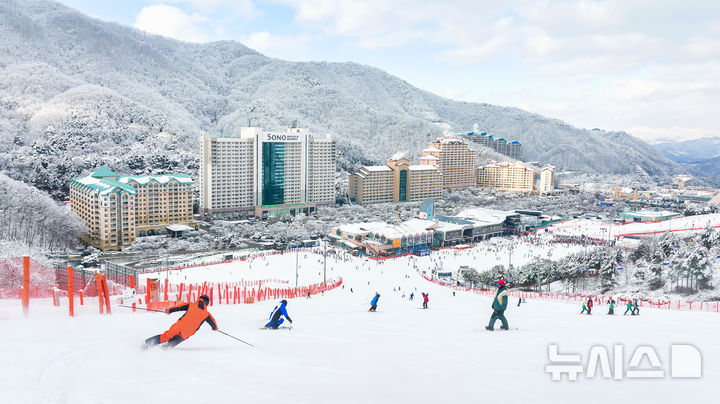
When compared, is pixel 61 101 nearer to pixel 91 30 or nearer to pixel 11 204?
pixel 11 204

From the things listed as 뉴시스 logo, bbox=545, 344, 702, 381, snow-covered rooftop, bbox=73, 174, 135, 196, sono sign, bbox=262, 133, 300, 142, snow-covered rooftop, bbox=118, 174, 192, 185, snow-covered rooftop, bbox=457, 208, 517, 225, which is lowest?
snow-covered rooftop, bbox=457, 208, 517, 225

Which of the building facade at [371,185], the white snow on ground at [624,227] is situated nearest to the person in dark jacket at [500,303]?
the white snow on ground at [624,227]

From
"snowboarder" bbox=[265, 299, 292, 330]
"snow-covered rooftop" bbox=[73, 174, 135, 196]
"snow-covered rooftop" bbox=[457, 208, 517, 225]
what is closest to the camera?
"snowboarder" bbox=[265, 299, 292, 330]

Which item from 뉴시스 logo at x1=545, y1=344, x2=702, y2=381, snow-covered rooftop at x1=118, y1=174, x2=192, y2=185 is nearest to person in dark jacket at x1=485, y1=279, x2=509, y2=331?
뉴시스 logo at x1=545, y1=344, x2=702, y2=381

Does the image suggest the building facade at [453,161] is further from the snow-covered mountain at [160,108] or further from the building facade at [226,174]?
the building facade at [226,174]

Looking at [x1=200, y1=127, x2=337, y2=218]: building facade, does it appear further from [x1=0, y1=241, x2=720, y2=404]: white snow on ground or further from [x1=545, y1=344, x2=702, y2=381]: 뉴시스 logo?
[x1=545, y1=344, x2=702, y2=381]: 뉴시스 logo

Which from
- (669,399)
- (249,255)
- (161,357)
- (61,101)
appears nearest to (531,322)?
(669,399)
